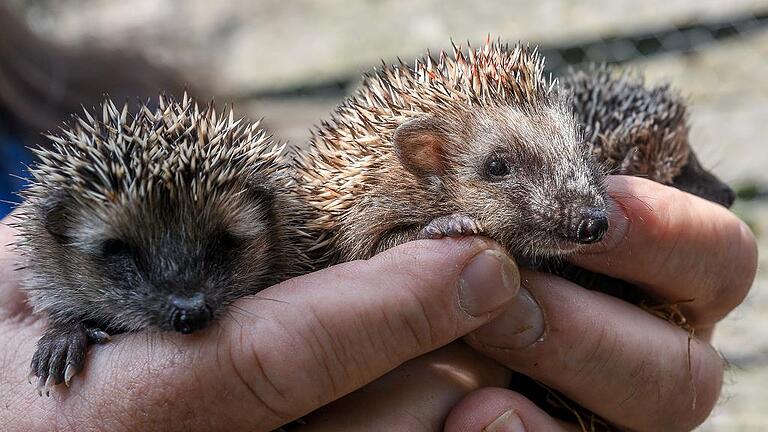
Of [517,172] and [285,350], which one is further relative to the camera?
[517,172]

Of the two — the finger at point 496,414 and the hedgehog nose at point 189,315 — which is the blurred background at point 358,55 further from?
the finger at point 496,414

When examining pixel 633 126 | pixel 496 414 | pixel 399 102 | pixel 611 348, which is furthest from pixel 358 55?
pixel 496 414

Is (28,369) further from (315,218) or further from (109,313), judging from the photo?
(315,218)

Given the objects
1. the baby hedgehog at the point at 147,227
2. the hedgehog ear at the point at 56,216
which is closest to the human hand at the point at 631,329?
the baby hedgehog at the point at 147,227

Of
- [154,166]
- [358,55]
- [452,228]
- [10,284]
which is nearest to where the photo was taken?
[154,166]

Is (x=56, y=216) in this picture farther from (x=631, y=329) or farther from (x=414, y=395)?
(x=631, y=329)

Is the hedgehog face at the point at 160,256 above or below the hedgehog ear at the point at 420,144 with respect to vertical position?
below

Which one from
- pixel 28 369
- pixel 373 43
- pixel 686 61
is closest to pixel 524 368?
pixel 28 369

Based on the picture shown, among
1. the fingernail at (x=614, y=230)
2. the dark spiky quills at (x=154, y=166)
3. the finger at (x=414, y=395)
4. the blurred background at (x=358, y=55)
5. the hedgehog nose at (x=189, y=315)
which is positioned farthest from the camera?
the blurred background at (x=358, y=55)
